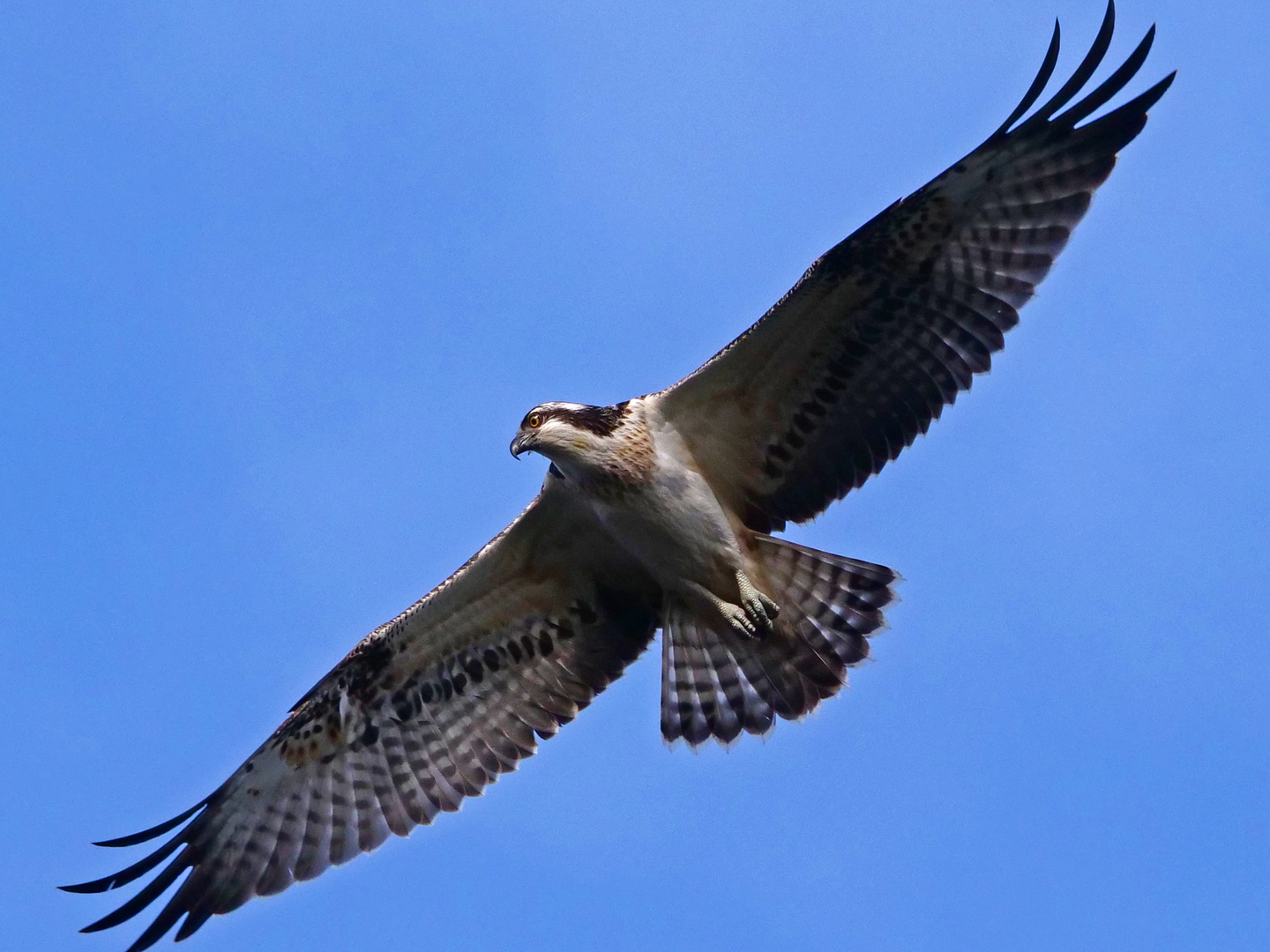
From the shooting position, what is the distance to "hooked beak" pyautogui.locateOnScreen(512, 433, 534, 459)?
9945mm

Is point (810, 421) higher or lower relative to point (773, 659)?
higher

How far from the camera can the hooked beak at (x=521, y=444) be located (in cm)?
995

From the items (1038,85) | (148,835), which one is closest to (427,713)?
(148,835)

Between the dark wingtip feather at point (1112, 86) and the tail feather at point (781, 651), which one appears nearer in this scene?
the dark wingtip feather at point (1112, 86)

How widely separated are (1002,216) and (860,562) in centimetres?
210

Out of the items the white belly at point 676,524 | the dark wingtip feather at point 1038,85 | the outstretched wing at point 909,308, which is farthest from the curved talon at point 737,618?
the dark wingtip feather at point 1038,85

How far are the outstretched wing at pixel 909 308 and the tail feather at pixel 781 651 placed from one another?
403 mm

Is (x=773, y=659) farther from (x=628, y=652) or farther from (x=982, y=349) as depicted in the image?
(x=982, y=349)

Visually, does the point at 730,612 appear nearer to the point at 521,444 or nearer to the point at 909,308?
the point at 521,444

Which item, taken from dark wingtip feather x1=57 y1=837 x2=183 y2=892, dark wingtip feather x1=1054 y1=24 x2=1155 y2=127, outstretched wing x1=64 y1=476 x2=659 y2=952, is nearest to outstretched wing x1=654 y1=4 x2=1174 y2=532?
dark wingtip feather x1=1054 y1=24 x2=1155 y2=127

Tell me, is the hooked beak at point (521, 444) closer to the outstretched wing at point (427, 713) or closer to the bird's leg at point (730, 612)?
the outstretched wing at point (427, 713)

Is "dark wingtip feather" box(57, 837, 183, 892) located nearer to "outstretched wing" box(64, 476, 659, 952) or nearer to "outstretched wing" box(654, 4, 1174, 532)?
"outstretched wing" box(64, 476, 659, 952)

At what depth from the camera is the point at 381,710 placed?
10.8 meters

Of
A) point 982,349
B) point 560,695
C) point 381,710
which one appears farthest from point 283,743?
point 982,349
